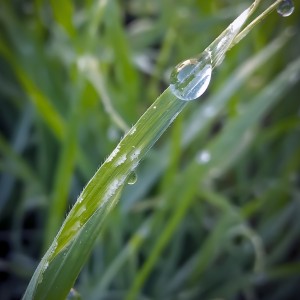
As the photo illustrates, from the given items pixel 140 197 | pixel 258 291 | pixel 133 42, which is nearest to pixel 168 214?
pixel 140 197

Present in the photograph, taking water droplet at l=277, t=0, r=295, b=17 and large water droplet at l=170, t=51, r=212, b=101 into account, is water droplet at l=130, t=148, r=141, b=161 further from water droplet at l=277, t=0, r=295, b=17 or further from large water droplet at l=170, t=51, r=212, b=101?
water droplet at l=277, t=0, r=295, b=17

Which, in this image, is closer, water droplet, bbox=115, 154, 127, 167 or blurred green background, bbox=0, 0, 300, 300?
water droplet, bbox=115, 154, 127, 167

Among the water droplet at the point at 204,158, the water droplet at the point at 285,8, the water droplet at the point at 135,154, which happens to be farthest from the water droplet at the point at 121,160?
the water droplet at the point at 204,158

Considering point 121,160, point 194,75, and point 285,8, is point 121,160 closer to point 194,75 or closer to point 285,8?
point 194,75

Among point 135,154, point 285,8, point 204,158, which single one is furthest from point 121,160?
point 204,158

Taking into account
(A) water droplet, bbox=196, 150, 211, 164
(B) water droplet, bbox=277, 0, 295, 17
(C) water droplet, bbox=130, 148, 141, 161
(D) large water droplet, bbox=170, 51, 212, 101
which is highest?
(A) water droplet, bbox=196, 150, 211, 164

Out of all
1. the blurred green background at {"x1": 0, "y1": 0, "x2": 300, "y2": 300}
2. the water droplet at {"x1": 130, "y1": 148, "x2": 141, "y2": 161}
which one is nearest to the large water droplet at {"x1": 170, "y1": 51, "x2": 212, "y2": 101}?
the water droplet at {"x1": 130, "y1": 148, "x2": 141, "y2": 161}

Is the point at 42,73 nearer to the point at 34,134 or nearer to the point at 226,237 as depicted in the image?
the point at 34,134
